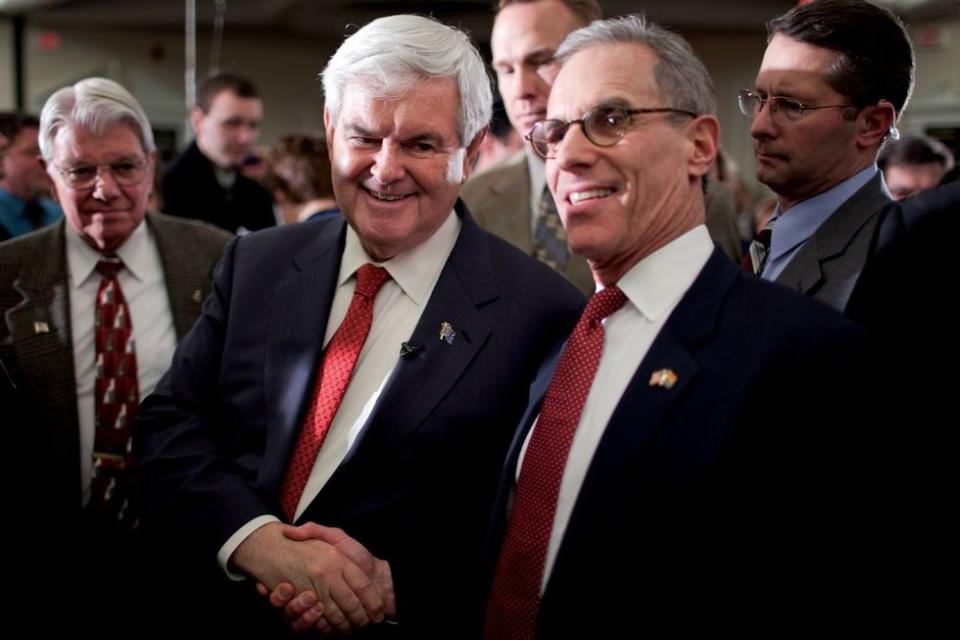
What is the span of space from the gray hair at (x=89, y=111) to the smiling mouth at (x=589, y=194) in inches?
56.9

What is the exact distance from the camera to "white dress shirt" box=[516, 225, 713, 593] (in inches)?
56.6

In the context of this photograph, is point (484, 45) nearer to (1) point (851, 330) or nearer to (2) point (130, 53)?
(2) point (130, 53)

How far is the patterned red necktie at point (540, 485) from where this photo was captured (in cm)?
145

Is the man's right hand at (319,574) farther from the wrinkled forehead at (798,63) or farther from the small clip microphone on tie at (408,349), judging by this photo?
the wrinkled forehead at (798,63)

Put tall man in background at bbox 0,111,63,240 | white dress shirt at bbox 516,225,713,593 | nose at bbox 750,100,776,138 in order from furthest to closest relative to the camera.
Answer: tall man in background at bbox 0,111,63,240
nose at bbox 750,100,776,138
white dress shirt at bbox 516,225,713,593

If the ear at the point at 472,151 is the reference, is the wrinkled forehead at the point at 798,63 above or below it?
above

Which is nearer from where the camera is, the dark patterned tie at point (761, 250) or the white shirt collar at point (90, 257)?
the dark patterned tie at point (761, 250)

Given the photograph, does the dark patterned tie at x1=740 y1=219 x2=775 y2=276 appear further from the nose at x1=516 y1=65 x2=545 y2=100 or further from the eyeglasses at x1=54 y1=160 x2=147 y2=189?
the eyeglasses at x1=54 y1=160 x2=147 y2=189

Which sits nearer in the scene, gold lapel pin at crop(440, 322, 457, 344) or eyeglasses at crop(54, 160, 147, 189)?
gold lapel pin at crop(440, 322, 457, 344)

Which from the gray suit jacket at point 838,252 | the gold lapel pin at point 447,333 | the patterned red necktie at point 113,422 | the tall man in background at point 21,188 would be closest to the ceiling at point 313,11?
the tall man in background at point 21,188

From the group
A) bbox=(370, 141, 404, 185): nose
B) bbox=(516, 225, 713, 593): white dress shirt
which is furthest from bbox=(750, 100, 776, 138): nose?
bbox=(370, 141, 404, 185): nose

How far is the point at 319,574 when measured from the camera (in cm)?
163

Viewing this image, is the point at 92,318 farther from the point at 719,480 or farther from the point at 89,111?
the point at 719,480

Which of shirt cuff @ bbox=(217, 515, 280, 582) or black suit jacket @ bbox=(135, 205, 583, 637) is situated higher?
black suit jacket @ bbox=(135, 205, 583, 637)
